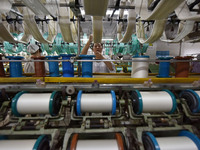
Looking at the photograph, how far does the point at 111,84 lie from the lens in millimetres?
1099

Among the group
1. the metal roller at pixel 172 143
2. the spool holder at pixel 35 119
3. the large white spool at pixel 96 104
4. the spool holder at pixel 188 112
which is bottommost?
the metal roller at pixel 172 143

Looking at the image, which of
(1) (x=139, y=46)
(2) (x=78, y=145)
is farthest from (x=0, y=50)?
(2) (x=78, y=145)

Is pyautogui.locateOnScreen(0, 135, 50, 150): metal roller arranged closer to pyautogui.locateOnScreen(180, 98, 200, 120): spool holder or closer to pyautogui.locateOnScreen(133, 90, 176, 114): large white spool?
pyautogui.locateOnScreen(133, 90, 176, 114): large white spool

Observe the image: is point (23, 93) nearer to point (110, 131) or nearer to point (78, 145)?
point (78, 145)

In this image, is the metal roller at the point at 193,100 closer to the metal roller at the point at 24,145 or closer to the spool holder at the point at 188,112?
the spool holder at the point at 188,112

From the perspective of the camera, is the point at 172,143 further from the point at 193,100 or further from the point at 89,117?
the point at 89,117

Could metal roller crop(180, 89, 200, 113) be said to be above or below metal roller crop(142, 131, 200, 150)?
above

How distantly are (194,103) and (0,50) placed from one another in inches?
246

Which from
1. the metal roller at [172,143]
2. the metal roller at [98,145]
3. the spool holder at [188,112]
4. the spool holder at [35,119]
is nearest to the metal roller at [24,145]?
the spool holder at [35,119]

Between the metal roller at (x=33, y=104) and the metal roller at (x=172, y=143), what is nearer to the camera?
the metal roller at (x=172, y=143)

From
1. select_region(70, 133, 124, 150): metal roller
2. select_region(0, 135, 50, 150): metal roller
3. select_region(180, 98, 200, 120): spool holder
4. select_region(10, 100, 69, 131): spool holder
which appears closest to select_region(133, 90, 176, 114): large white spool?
select_region(180, 98, 200, 120): spool holder

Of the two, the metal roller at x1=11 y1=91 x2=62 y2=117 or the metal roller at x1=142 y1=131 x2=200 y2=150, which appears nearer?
the metal roller at x1=142 y1=131 x2=200 y2=150

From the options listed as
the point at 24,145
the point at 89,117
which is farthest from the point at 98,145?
the point at 24,145

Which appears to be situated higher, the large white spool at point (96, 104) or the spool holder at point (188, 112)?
the large white spool at point (96, 104)
